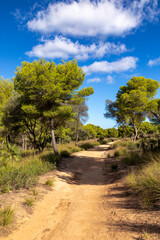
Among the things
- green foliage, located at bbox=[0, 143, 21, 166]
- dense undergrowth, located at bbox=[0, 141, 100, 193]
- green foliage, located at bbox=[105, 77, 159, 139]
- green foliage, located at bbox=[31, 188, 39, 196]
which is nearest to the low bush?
green foliage, located at bbox=[31, 188, 39, 196]

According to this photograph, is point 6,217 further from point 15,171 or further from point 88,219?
point 15,171

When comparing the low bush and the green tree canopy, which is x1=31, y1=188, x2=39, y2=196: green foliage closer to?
the low bush

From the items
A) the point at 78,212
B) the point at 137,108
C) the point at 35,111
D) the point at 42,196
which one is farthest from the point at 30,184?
the point at 137,108

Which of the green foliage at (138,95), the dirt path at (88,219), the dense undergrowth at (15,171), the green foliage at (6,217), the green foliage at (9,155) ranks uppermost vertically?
the green foliage at (138,95)

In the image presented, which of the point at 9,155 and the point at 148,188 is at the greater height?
the point at 9,155

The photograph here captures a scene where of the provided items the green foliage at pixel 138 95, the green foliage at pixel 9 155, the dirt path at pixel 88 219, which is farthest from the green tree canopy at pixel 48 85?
the dirt path at pixel 88 219

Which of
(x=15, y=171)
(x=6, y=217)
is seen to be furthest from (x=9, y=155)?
(x=6, y=217)

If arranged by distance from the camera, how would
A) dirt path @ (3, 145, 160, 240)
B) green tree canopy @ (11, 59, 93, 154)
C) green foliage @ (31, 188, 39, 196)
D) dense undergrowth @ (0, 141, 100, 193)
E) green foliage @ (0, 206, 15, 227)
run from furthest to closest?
1. green tree canopy @ (11, 59, 93, 154)
2. dense undergrowth @ (0, 141, 100, 193)
3. green foliage @ (31, 188, 39, 196)
4. green foliage @ (0, 206, 15, 227)
5. dirt path @ (3, 145, 160, 240)

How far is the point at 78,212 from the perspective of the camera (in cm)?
496

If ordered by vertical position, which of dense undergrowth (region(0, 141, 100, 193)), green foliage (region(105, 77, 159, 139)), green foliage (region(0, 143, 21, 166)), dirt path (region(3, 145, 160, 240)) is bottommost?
dirt path (region(3, 145, 160, 240))

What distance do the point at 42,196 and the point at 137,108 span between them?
1593cm

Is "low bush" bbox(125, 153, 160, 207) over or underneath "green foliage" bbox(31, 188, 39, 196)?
over

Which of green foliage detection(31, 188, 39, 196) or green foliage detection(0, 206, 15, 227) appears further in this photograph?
green foliage detection(31, 188, 39, 196)

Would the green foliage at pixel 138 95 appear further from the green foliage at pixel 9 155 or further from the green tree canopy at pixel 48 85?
the green foliage at pixel 9 155
